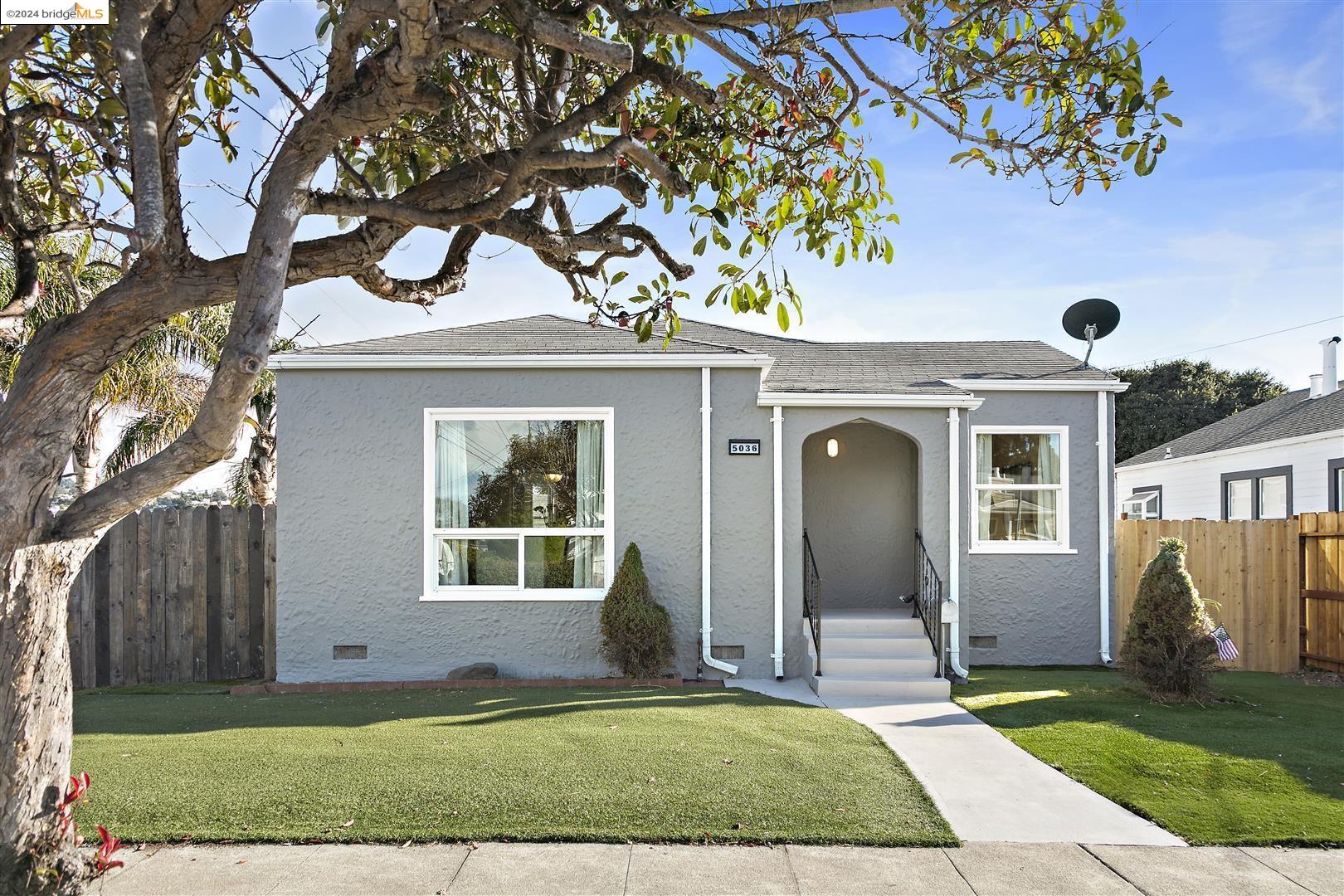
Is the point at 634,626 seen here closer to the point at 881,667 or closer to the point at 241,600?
the point at 881,667

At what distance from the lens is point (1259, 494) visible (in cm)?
1805

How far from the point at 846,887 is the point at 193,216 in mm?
5431

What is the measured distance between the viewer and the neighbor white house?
52.9 ft

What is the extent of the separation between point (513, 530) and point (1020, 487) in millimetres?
6765

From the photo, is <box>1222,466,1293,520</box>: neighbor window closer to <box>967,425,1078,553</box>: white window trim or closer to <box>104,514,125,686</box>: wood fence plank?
<box>967,425,1078,553</box>: white window trim

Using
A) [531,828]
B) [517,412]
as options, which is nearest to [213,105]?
[517,412]

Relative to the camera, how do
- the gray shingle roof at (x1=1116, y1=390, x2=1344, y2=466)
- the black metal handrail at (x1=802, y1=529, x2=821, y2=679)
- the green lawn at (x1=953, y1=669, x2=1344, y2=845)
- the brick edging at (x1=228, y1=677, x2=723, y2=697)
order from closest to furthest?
the green lawn at (x1=953, y1=669, x2=1344, y2=845), the brick edging at (x1=228, y1=677, x2=723, y2=697), the black metal handrail at (x1=802, y1=529, x2=821, y2=679), the gray shingle roof at (x1=1116, y1=390, x2=1344, y2=466)

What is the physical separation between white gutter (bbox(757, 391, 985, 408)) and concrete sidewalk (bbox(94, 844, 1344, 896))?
6.06 metres

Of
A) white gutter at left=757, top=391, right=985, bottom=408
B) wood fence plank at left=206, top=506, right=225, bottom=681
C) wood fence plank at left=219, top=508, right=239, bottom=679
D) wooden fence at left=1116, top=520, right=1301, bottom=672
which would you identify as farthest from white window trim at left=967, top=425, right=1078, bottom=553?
wood fence plank at left=206, top=506, right=225, bottom=681

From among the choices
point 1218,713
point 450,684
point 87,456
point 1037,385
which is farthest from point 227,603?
point 1218,713

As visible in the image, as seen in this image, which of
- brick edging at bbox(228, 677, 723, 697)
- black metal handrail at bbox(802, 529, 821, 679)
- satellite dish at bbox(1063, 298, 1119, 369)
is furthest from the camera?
satellite dish at bbox(1063, 298, 1119, 369)

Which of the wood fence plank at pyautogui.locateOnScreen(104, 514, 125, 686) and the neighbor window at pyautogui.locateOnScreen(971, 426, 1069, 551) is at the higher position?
the neighbor window at pyautogui.locateOnScreen(971, 426, 1069, 551)

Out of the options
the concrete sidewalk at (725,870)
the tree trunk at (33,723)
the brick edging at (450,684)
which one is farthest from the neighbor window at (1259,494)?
the tree trunk at (33,723)

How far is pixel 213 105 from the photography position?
6.62m
